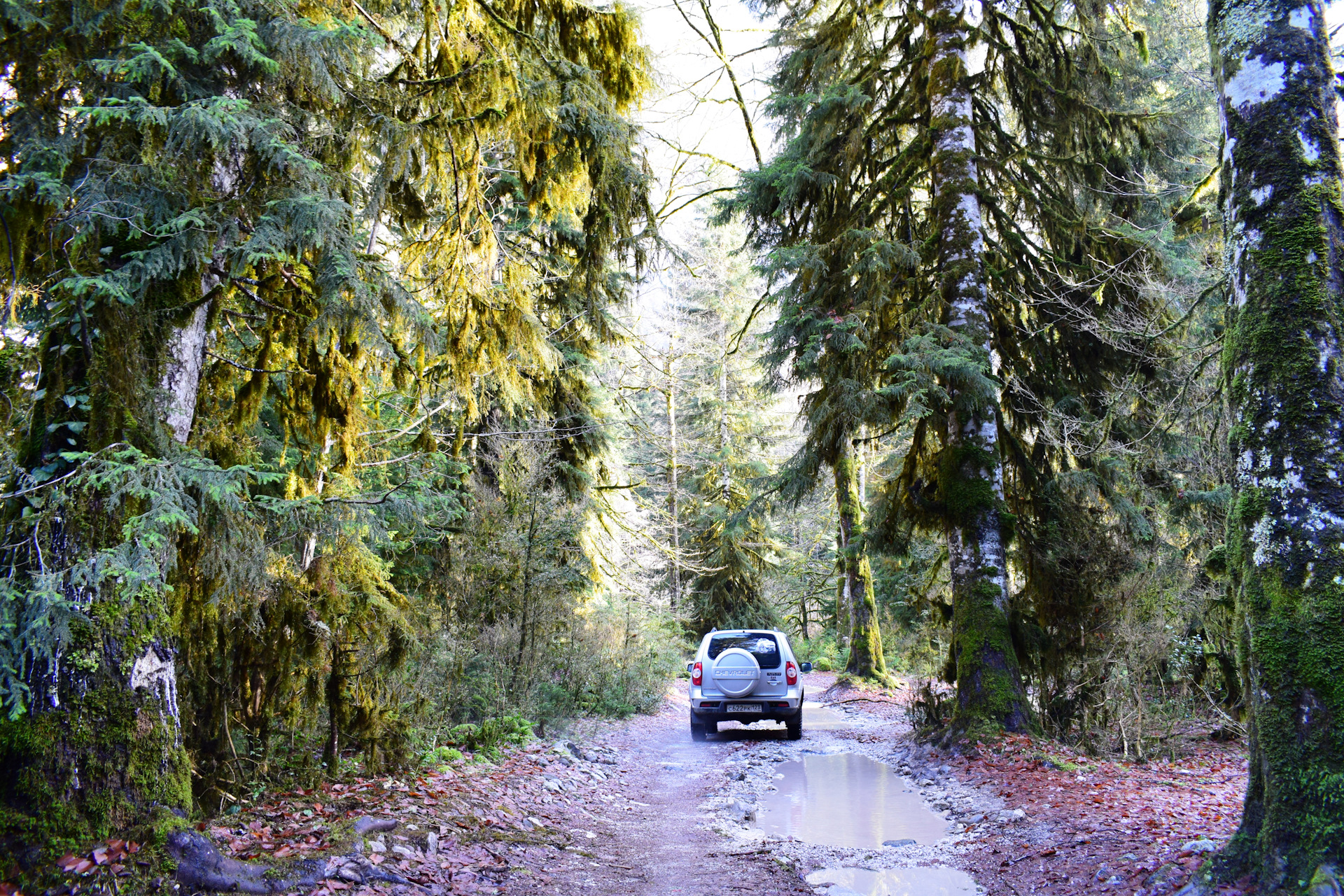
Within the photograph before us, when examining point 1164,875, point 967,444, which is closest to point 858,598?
point 967,444

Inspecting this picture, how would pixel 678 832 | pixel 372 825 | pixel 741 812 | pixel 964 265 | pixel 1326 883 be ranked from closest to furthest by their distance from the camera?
pixel 1326 883 → pixel 372 825 → pixel 678 832 → pixel 741 812 → pixel 964 265

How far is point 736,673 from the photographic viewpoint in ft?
39.2

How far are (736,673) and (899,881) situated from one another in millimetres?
6982

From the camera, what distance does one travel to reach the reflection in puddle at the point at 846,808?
629 cm

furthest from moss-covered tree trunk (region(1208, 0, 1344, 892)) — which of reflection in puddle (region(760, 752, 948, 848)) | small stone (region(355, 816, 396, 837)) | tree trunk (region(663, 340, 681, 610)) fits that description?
tree trunk (region(663, 340, 681, 610))

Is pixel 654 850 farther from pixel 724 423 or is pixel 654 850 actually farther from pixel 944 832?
pixel 724 423

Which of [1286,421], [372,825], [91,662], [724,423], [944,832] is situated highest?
[724,423]

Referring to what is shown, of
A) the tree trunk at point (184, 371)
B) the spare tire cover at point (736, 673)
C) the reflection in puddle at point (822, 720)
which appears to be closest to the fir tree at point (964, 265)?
the spare tire cover at point (736, 673)

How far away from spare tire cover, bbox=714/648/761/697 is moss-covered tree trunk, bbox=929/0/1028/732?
3.51 m

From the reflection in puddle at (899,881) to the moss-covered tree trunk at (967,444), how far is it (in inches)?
147

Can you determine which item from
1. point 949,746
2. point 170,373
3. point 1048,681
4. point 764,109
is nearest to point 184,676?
point 170,373

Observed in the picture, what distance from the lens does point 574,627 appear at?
41.7 ft

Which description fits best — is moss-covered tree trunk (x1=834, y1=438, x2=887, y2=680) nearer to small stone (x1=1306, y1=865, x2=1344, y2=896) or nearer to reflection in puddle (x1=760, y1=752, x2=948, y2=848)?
reflection in puddle (x1=760, y1=752, x2=948, y2=848)

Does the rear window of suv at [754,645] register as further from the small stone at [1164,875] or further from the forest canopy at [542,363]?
the small stone at [1164,875]
